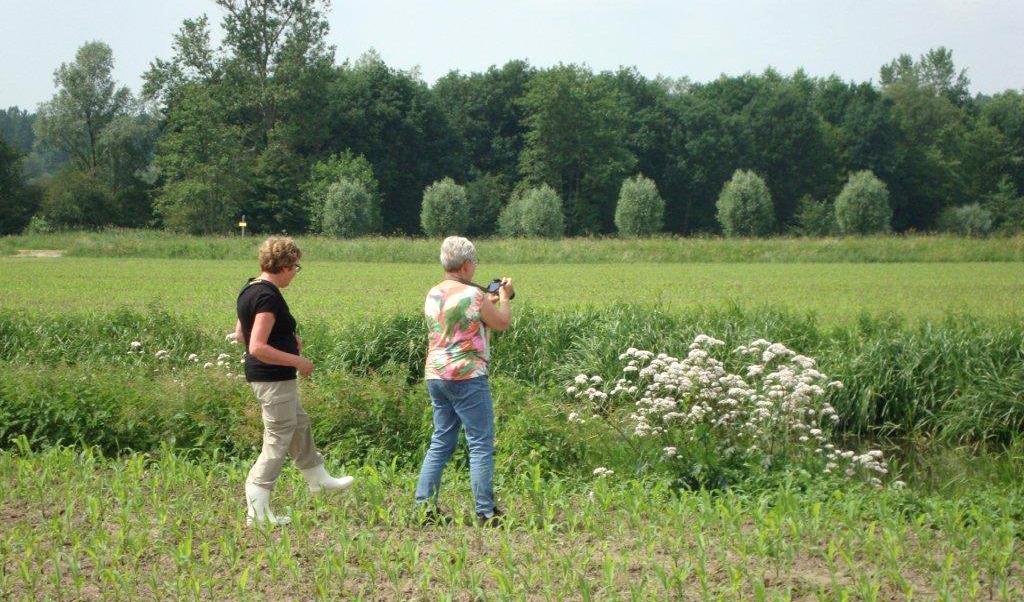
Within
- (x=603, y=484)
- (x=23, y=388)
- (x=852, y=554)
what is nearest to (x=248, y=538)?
(x=603, y=484)

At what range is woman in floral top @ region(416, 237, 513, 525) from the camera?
657cm

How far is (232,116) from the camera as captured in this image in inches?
2997

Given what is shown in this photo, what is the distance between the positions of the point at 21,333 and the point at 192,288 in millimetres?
11385

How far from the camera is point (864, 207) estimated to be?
75.6m

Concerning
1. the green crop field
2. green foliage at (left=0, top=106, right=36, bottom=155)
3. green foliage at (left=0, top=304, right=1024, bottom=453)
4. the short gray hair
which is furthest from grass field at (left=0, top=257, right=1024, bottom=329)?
green foliage at (left=0, top=106, right=36, bottom=155)

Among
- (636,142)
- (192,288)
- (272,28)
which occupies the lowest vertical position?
(192,288)

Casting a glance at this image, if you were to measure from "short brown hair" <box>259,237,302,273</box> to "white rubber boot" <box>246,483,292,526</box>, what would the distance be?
1386mm

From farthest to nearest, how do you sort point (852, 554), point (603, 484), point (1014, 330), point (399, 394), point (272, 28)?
1. point (272, 28)
2. point (1014, 330)
3. point (399, 394)
4. point (603, 484)
5. point (852, 554)

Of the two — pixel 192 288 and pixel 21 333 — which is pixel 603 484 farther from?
pixel 192 288

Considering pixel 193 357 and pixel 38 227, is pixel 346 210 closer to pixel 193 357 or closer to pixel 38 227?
pixel 38 227

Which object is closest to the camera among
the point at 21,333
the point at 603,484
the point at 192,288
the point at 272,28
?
the point at 603,484

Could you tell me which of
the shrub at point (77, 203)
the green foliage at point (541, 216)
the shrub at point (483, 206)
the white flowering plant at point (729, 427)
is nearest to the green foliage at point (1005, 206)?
the green foliage at point (541, 216)

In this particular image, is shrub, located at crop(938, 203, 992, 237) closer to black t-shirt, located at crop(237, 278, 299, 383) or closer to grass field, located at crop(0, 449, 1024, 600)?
grass field, located at crop(0, 449, 1024, 600)

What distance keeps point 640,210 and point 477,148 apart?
20972 millimetres
